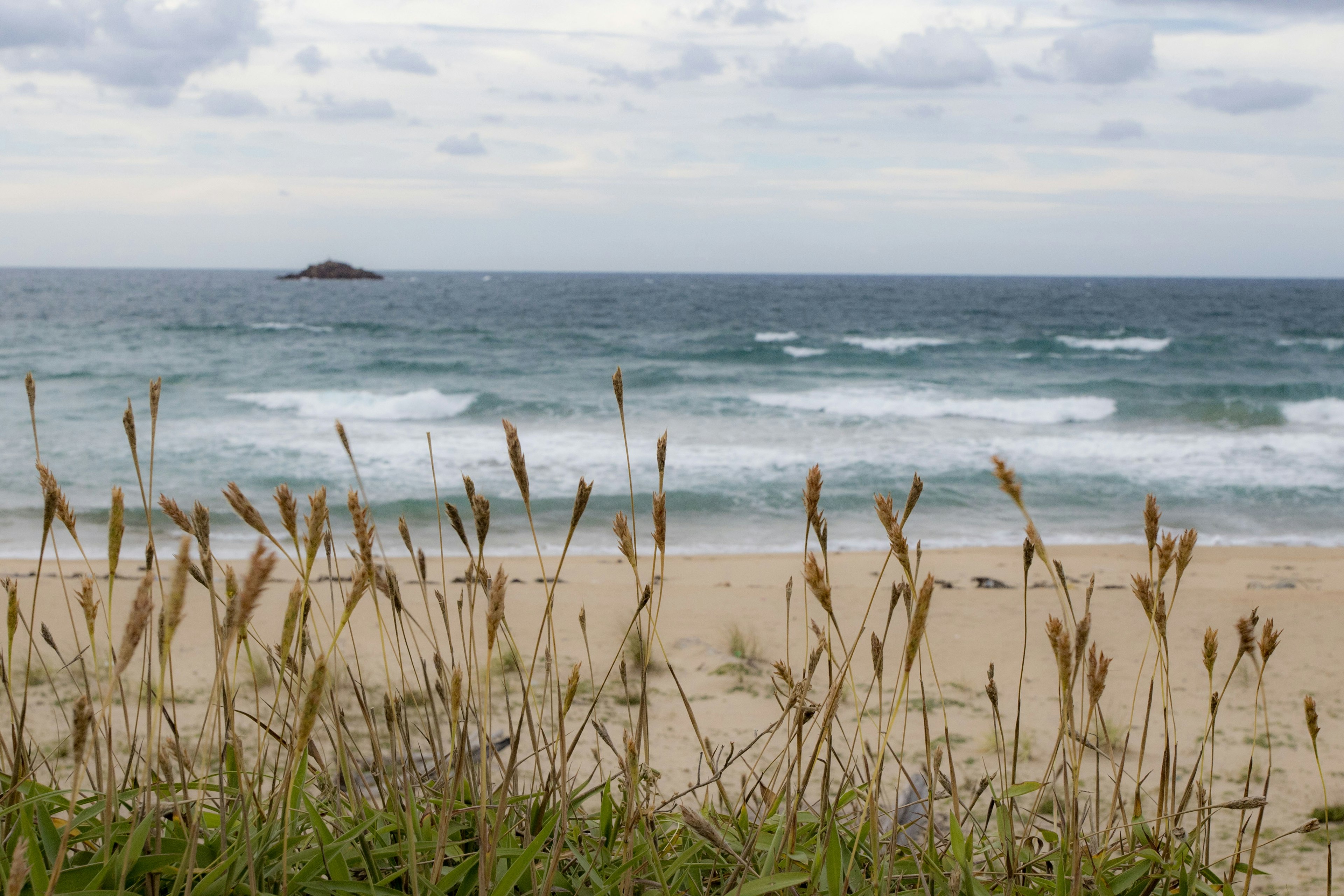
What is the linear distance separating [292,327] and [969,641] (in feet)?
117

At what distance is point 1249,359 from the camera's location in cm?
2908

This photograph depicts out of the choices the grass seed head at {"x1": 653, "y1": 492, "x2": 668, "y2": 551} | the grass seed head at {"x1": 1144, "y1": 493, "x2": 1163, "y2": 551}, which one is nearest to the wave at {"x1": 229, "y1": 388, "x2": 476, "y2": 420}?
the grass seed head at {"x1": 653, "y1": 492, "x2": 668, "y2": 551}

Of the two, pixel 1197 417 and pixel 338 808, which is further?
pixel 1197 417

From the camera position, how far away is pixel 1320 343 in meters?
34.8

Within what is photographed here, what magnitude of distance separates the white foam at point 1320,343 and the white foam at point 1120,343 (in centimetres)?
375

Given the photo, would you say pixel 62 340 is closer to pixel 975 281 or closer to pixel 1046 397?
pixel 1046 397

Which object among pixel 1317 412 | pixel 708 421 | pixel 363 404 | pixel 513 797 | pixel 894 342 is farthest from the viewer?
pixel 894 342

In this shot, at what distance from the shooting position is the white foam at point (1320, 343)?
32844 mm

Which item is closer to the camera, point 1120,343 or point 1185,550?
point 1185,550

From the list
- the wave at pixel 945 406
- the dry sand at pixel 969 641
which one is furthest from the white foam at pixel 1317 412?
the dry sand at pixel 969 641

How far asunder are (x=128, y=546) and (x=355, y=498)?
1057 centimetres

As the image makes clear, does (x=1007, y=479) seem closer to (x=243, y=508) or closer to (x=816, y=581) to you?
(x=816, y=581)

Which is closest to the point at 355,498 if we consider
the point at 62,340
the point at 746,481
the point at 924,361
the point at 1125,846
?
the point at 1125,846

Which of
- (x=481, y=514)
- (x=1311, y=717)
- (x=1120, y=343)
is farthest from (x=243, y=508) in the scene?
(x=1120, y=343)
